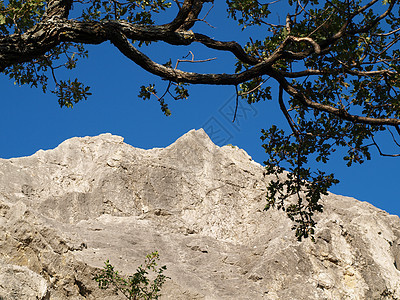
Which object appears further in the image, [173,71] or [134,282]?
[134,282]

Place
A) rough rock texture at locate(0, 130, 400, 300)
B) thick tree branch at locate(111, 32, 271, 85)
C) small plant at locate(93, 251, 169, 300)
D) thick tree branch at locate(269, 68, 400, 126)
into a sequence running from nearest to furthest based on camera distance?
thick tree branch at locate(111, 32, 271, 85) < thick tree branch at locate(269, 68, 400, 126) < small plant at locate(93, 251, 169, 300) < rough rock texture at locate(0, 130, 400, 300)

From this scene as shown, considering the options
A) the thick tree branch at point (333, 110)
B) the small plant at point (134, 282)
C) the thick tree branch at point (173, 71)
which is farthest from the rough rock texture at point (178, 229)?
the thick tree branch at point (333, 110)

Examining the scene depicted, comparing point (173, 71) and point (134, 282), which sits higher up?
point (173, 71)

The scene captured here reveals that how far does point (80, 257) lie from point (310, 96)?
1210cm

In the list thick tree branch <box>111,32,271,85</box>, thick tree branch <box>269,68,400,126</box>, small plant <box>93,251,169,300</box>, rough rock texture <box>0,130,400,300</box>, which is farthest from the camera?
rough rock texture <box>0,130,400,300</box>

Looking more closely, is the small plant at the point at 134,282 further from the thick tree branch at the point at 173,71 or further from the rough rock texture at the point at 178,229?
the thick tree branch at the point at 173,71

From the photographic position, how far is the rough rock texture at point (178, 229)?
19.4 metres

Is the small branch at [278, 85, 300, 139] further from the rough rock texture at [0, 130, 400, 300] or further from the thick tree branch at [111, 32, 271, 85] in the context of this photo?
the rough rock texture at [0, 130, 400, 300]

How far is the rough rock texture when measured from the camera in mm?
19359

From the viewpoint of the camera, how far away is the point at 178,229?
1124 inches

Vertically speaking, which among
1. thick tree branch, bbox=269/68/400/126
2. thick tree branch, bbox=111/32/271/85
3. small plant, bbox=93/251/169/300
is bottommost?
small plant, bbox=93/251/169/300

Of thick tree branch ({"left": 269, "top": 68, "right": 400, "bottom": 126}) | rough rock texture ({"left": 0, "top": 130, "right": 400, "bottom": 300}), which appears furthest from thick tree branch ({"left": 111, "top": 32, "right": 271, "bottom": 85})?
rough rock texture ({"left": 0, "top": 130, "right": 400, "bottom": 300})

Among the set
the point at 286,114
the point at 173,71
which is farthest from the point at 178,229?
the point at 173,71

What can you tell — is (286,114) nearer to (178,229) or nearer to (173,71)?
(173,71)
